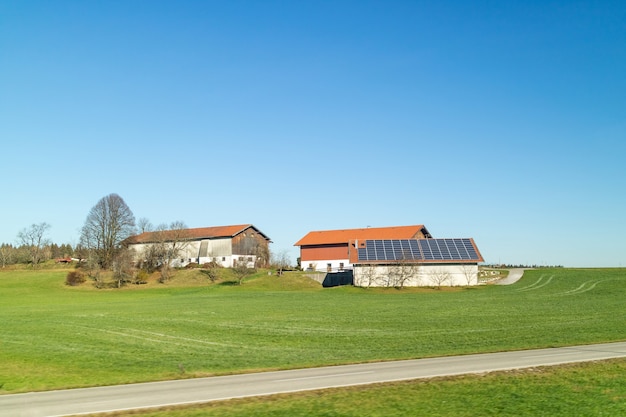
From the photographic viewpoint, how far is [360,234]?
11712cm

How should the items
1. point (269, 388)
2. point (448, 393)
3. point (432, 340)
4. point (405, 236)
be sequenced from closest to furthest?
point (448, 393) < point (269, 388) < point (432, 340) < point (405, 236)

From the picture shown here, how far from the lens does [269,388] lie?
650 inches

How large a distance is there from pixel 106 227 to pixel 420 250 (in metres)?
69.3

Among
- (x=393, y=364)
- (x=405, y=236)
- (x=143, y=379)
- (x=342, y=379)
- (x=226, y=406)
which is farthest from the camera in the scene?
(x=405, y=236)

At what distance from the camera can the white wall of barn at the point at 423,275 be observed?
80125mm

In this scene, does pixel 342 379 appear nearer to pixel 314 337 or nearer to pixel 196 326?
pixel 314 337

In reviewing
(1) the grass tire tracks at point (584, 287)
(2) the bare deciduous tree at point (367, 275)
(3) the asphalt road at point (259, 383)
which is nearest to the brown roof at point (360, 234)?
(2) the bare deciduous tree at point (367, 275)

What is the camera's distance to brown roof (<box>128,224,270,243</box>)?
378 ft

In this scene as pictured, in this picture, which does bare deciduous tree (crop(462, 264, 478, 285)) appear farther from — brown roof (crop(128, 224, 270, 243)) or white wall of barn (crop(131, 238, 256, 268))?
brown roof (crop(128, 224, 270, 243))

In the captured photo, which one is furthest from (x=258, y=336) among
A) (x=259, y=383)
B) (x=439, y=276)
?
(x=439, y=276)

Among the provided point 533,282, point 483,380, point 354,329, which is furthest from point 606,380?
point 533,282

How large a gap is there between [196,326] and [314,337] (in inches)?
428

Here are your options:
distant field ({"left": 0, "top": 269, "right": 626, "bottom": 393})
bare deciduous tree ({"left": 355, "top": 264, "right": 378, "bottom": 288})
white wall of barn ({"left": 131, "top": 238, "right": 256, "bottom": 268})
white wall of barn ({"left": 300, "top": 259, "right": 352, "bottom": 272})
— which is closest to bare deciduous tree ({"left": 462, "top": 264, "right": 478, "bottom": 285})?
bare deciduous tree ({"left": 355, "top": 264, "right": 378, "bottom": 288})

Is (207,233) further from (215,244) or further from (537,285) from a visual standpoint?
(537,285)
